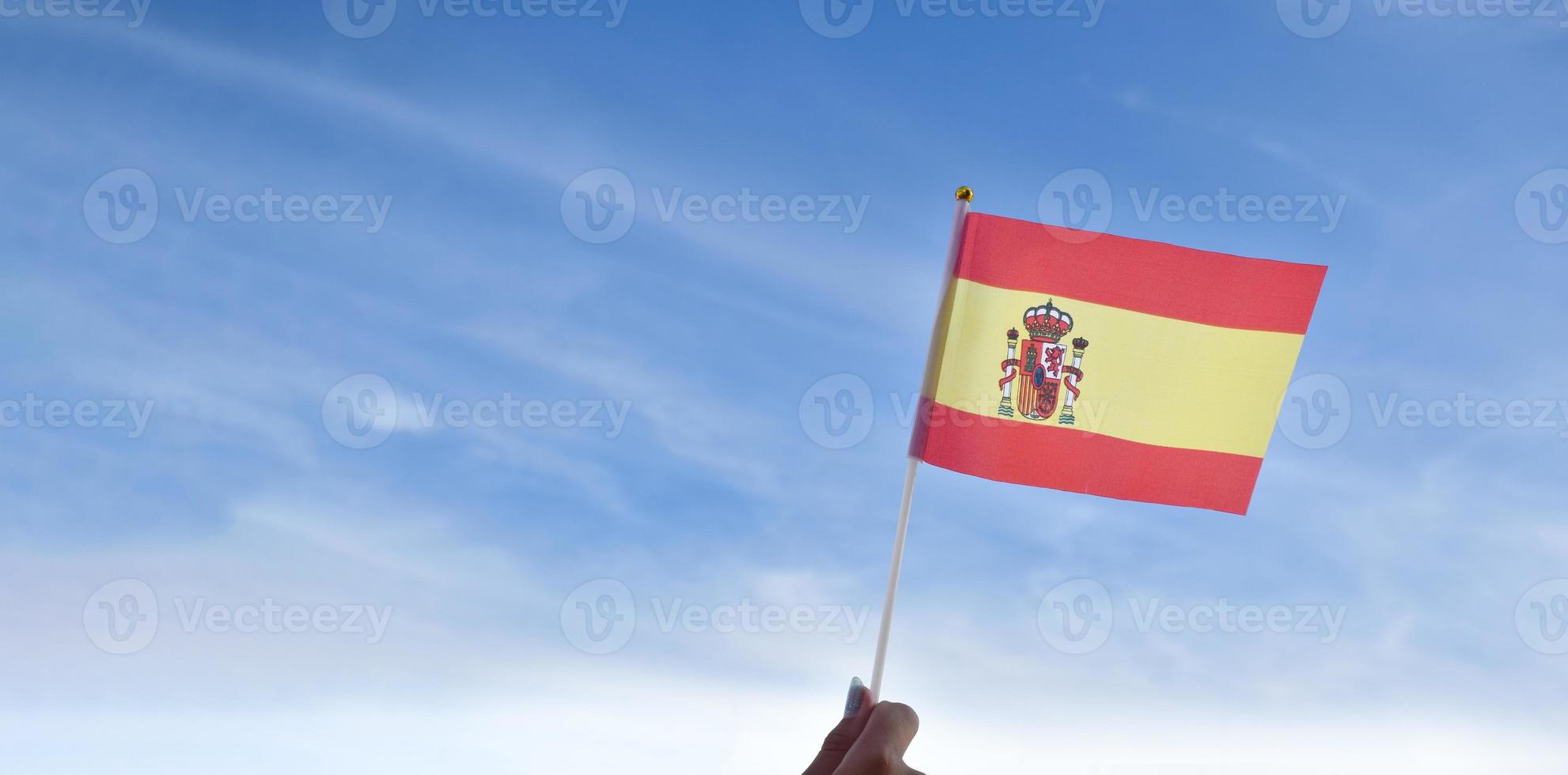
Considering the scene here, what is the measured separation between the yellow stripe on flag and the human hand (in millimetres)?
3950

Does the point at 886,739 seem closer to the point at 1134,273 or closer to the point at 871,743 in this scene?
the point at 871,743

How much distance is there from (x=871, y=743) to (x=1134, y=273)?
5.70m

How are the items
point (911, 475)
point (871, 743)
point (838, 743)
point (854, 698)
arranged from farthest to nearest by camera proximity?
point (911, 475)
point (854, 698)
point (838, 743)
point (871, 743)

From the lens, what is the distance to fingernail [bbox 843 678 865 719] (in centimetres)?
595

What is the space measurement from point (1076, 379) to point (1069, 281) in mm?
819

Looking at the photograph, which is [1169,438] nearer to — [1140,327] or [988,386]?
→ [1140,327]

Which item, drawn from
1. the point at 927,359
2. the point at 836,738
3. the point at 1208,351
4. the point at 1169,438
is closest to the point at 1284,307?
the point at 1208,351

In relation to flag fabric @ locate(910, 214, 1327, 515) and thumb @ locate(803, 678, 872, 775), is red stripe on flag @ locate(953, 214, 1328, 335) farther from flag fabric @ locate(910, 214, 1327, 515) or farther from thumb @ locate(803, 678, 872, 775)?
thumb @ locate(803, 678, 872, 775)

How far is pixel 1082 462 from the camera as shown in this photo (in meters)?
9.04

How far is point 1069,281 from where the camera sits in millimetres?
8977

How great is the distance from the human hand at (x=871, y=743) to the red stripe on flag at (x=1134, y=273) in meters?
4.40

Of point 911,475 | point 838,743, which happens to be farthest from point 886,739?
point 911,475

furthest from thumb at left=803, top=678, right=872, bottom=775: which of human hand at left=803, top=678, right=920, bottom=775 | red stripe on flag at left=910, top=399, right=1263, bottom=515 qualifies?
red stripe on flag at left=910, top=399, right=1263, bottom=515

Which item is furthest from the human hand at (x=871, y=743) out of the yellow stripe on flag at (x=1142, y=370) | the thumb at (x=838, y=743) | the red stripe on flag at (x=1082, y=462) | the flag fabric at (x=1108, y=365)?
the yellow stripe on flag at (x=1142, y=370)
